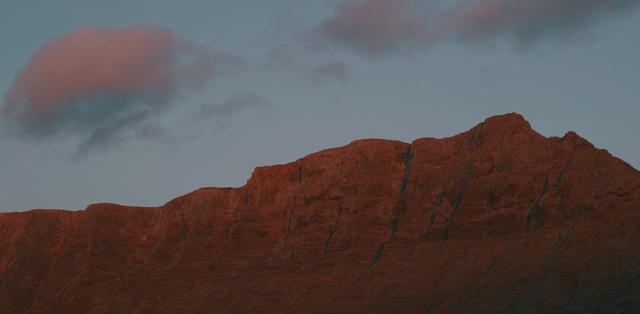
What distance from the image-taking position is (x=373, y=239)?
87.9m

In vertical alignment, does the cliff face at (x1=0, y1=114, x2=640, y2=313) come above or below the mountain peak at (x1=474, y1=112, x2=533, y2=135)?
below

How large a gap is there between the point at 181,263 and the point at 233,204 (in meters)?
6.97

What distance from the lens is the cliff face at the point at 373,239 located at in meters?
74.3

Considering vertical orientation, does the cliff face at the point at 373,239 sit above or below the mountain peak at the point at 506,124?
below

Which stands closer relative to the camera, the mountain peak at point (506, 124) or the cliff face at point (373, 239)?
the cliff face at point (373, 239)

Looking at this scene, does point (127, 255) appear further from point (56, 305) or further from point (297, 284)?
point (297, 284)

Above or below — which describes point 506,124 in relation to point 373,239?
above

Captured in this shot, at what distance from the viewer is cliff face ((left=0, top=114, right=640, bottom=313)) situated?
74.3 meters

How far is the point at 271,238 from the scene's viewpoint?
305 feet

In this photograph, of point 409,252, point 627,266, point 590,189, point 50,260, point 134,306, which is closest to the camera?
point 627,266

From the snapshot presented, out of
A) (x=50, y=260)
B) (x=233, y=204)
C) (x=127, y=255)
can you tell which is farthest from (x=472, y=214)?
(x=50, y=260)

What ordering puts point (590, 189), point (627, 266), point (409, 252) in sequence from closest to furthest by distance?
1. point (627, 266)
2. point (590, 189)
3. point (409, 252)

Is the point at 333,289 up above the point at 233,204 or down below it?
below

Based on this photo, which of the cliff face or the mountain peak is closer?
the cliff face
